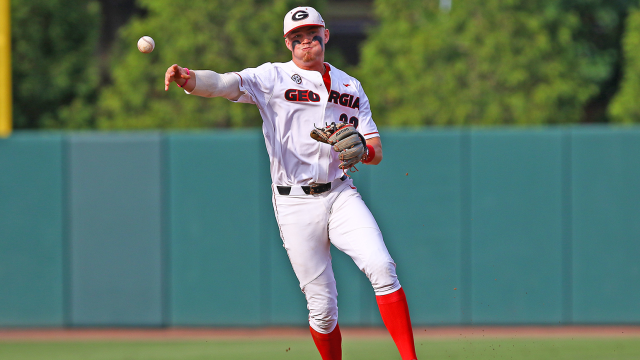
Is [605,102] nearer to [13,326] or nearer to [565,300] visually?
[565,300]

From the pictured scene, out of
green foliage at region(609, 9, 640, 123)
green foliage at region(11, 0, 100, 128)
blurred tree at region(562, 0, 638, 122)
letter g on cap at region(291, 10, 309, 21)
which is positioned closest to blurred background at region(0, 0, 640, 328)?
green foliage at region(609, 9, 640, 123)

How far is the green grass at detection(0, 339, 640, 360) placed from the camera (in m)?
6.61

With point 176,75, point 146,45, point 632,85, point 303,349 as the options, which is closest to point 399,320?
point 176,75

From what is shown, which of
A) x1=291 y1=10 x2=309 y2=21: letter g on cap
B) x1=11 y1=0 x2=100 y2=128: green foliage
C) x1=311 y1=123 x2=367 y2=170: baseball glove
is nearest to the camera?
x1=311 y1=123 x2=367 y2=170: baseball glove

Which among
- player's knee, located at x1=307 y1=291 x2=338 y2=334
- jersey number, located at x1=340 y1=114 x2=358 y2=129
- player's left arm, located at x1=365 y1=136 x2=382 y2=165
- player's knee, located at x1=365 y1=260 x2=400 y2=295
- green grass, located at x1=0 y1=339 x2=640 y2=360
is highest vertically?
jersey number, located at x1=340 y1=114 x2=358 y2=129

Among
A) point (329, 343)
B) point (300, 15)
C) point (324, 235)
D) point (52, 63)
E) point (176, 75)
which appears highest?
point (52, 63)

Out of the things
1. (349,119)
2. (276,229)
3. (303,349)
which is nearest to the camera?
(349,119)

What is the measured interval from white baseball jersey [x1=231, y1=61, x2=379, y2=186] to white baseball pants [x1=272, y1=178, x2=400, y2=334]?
13cm

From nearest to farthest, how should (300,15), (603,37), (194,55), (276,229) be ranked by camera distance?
(300,15) → (276,229) → (194,55) → (603,37)

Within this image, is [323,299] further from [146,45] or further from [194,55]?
[194,55]

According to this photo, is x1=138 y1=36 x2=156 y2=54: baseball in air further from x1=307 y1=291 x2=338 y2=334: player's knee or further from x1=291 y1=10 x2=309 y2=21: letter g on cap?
x1=307 y1=291 x2=338 y2=334: player's knee

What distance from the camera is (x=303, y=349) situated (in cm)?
703

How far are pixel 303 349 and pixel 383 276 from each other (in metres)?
3.24

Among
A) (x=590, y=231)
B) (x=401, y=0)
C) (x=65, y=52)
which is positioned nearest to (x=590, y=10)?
(x=401, y=0)
